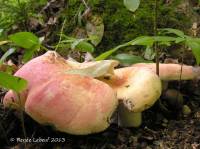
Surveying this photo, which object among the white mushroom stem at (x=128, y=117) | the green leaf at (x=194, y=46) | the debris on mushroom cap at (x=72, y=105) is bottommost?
the white mushroom stem at (x=128, y=117)

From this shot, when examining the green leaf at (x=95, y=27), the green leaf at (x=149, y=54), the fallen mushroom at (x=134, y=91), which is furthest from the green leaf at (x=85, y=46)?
the green leaf at (x=95, y=27)

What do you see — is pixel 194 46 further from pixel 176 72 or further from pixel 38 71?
pixel 38 71

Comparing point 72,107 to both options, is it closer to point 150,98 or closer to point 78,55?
point 150,98

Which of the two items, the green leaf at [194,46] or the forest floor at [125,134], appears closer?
the green leaf at [194,46]

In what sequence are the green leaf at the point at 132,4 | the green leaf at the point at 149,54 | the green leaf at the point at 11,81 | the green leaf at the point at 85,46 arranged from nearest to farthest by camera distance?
the green leaf at the point at 11,81
the green leaf at the point at 132,4
the green leaf at the point at 85,46
the green leaf at the point at 149,54

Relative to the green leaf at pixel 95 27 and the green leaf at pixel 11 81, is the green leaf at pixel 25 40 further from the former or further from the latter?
the green leaf at pixel 95 27

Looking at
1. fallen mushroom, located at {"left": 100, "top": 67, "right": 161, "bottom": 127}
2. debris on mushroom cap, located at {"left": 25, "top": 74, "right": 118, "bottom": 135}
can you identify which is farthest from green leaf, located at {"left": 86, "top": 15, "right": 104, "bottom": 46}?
debris on mushroom cap, located at {"left": 25, "top": 74, "right": 118, "bottom": 135}

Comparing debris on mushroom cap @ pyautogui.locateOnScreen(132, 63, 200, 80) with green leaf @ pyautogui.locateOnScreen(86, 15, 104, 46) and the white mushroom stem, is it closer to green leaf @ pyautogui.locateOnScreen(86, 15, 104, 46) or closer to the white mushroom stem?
the white mushroom stem

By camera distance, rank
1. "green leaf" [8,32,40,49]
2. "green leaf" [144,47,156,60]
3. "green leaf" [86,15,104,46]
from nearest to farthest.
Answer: "green leaf" [8,32,40,49] < "green leaf" [144,47,156,60] < "green leaf" [86,15,104,46]

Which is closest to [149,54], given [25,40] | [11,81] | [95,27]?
[95,27]
